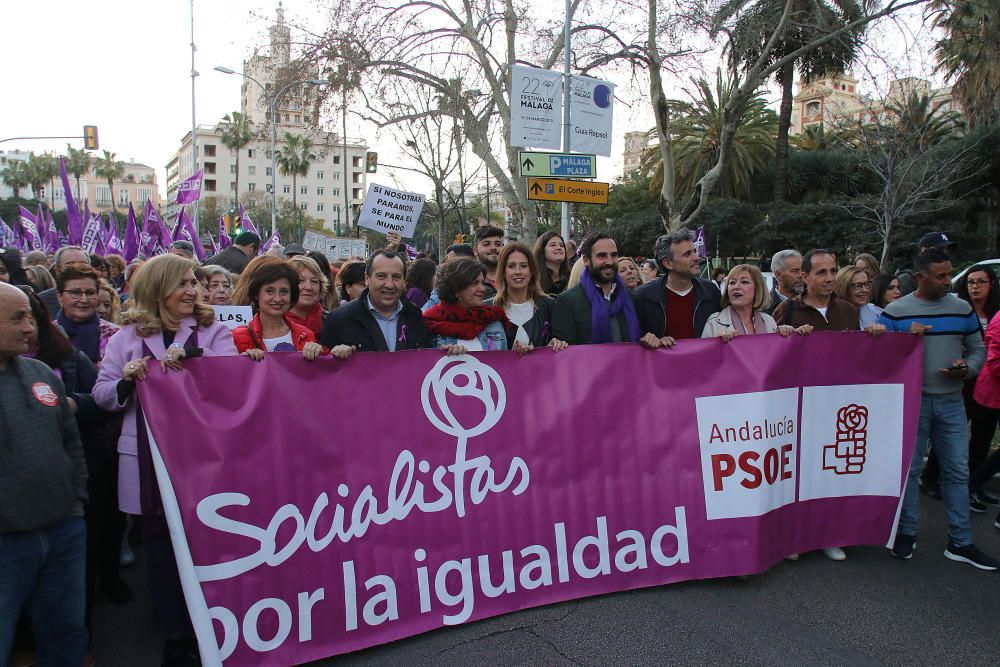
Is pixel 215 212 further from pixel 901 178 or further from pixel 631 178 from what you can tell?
pixel 901 178

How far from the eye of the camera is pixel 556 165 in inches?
378

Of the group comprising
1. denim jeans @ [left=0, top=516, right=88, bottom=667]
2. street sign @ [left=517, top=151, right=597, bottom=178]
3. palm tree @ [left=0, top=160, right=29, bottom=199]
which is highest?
palm tree @ [left=0, top=160, right=29, bottom=199]

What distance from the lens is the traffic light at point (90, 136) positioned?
26.6 meters

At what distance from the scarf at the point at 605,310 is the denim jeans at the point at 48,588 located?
2901 mm

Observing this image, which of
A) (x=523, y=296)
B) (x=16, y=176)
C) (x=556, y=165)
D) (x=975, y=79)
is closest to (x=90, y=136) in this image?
(x=556, y=165)

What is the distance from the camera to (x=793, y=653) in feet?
10.9

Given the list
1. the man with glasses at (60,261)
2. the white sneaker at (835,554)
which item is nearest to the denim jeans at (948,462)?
the white sneaker at (835,554)

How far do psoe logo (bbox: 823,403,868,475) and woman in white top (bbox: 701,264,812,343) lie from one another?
67cm

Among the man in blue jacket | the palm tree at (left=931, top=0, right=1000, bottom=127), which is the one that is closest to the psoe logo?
the man in blue jacket

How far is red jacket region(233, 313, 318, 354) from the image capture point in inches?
152

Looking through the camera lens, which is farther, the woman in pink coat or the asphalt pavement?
the asphalt pavement

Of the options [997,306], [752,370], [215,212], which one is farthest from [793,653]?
[215,212]

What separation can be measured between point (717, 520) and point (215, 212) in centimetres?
8455

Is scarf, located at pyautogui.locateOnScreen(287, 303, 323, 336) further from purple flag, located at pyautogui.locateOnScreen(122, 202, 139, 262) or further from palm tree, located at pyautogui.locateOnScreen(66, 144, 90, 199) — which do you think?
palm tree, located at pyautogui.locateOnScreen(66, 144, 90, 199)
